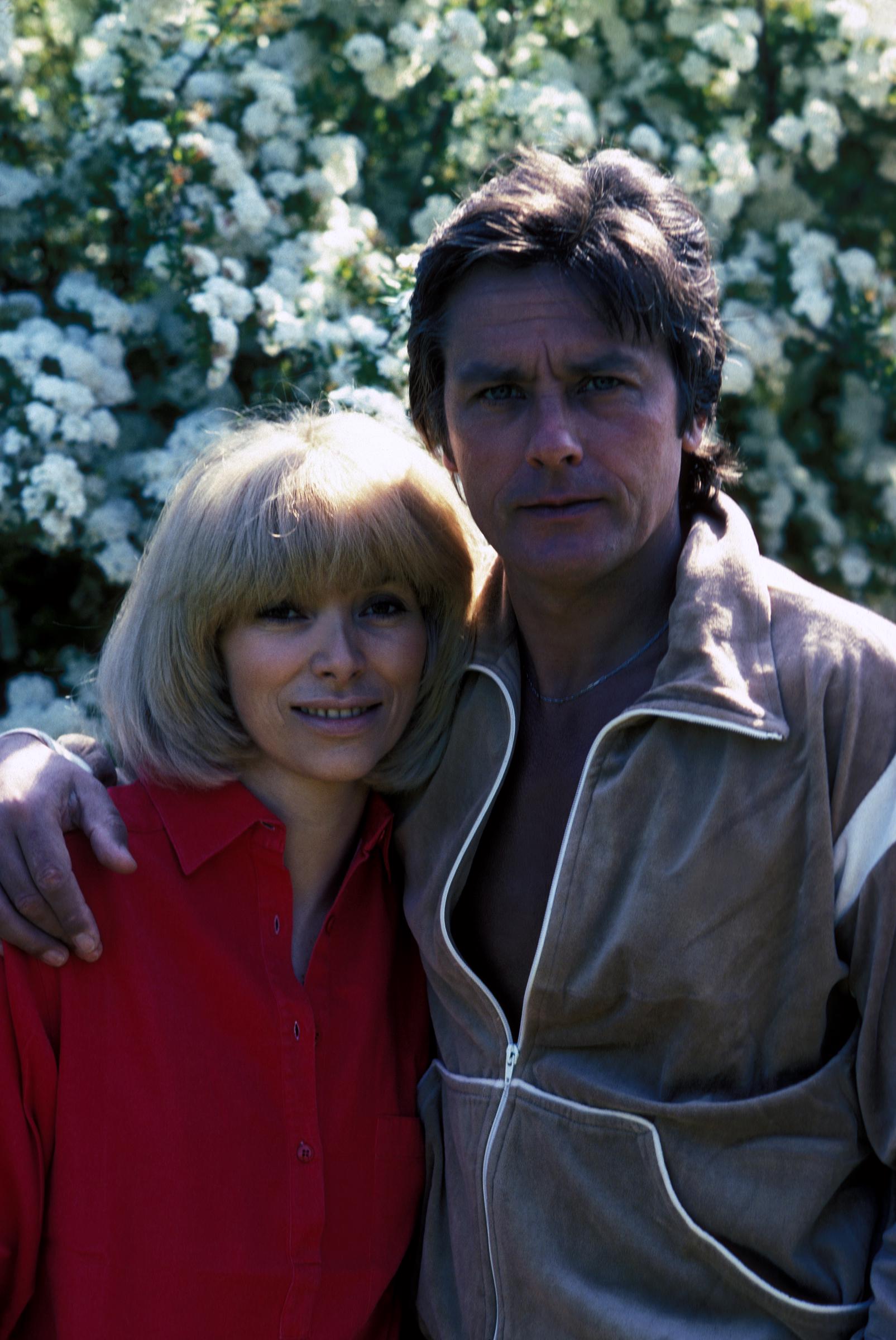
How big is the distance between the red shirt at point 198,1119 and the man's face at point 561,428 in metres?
0.60

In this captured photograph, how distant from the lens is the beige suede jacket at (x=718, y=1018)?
1851 millimetres

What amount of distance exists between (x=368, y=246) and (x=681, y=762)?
6.97 ft

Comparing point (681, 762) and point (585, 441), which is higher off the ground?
point (585, 441)

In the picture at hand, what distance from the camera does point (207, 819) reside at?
2.19 metres

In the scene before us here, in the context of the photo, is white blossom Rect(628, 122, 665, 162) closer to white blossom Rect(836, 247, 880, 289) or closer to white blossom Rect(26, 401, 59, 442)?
white blossom Rect(836, 247, 880, 289)

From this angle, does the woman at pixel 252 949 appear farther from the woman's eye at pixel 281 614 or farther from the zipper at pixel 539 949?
the zipper at pixel 539 949

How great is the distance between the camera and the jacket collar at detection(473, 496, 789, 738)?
6.17ft

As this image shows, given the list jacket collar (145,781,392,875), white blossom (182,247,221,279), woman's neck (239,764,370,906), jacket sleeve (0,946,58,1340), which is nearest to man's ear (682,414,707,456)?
woman's neck (239,764,370,906)

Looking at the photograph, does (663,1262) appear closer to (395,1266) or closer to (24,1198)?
(395,1266)

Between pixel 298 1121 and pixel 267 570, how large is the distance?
80 cm

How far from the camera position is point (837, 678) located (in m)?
1.87

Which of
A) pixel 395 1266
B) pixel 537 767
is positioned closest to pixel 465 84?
pixel 537 767

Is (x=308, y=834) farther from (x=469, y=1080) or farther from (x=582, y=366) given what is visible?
(x=582, y=366)

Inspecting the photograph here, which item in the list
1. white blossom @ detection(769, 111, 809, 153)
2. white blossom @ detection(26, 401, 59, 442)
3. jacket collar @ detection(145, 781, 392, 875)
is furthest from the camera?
white blossom @ detection(769, 111, 809, 153)
